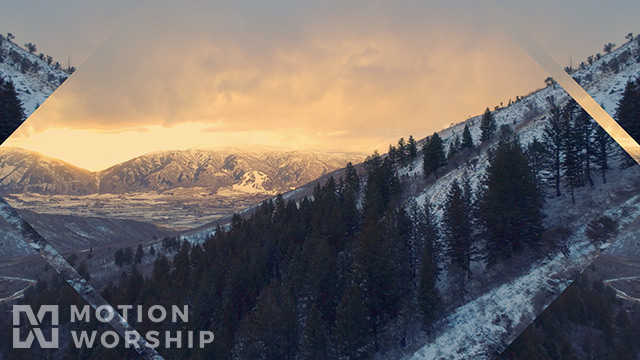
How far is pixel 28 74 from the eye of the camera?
2062 cm

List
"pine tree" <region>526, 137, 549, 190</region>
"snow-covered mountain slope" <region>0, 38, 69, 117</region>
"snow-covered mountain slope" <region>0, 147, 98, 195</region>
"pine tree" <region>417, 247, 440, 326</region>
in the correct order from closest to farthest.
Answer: "snow-covered mountain slope" <region>0, 38, 69, 117</region>
"snow-covered mountain slope" <region>0, 147, 98, 195</region>
"pine tree" <region>417, 247, 440, 326</region>
"pine tree" <region>526, 137, 549, 190</region>

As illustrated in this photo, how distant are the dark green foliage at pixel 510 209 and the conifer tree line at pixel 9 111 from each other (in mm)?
35884

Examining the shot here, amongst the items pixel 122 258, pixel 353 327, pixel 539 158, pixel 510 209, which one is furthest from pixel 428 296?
pixel 122 258

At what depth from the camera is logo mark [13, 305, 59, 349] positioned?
20.3 metres

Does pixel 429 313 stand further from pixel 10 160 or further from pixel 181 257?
pixel 181 257

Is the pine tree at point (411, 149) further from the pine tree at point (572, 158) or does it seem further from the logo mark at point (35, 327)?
the logo mark at point (35, 327)

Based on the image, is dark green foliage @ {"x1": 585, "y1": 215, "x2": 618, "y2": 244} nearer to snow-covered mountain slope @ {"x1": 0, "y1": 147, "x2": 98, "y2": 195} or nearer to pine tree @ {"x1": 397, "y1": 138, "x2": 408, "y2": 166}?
snow-covered mountain slope @ {"x1": 0, "y1": 147, "x2": 98, "y2": 195}

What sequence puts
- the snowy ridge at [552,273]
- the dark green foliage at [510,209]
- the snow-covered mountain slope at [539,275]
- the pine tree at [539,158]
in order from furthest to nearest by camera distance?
1. the pine tree at [539,158]
2. the dark green foliage at [510,209]
3. the snow-covered mountain slope at [539,275]
4. the snowy ridge at [552,273]

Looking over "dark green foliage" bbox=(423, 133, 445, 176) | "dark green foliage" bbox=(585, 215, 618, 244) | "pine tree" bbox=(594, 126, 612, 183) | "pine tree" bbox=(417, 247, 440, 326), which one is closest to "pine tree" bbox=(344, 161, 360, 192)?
"dark green foliage" bbox=(423, 133, 445, 176)

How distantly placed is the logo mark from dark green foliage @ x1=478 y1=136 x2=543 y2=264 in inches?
1380

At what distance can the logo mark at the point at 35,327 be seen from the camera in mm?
A: 20281

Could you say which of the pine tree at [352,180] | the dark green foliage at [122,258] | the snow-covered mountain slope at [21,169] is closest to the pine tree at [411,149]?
the pine tree at [352,180]

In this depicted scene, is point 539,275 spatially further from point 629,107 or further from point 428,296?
point 629,107

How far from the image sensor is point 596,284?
15.4m
